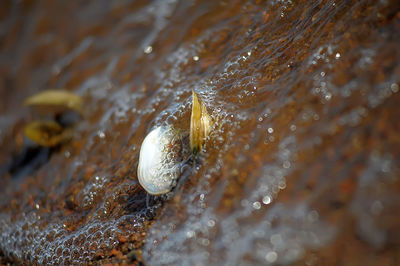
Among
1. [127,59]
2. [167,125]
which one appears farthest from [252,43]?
[127,59]

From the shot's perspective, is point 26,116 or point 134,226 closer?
point 134,226

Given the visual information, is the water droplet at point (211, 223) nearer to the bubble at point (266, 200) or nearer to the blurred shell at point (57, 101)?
the bubble at point (266, 200)

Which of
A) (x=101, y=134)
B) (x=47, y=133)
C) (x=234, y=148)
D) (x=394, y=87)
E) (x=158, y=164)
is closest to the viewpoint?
(x=394, y=87)

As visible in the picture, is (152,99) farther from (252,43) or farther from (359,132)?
(359,132)

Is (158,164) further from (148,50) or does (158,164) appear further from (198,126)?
(148,50)

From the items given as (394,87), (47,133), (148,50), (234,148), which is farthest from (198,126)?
(47,133)

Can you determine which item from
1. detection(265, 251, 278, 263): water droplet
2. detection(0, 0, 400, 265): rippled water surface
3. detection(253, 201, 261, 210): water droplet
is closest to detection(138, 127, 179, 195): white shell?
detection(0, 0, 400, 265): rippled water surface

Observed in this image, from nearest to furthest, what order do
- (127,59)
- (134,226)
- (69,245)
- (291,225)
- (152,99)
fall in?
(291,225) → (134,226) → (69,245) → (152,99) → (127,59)
